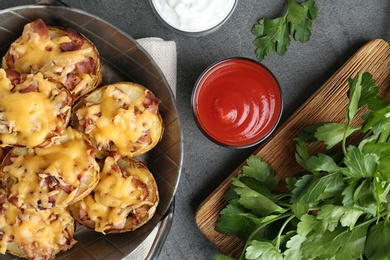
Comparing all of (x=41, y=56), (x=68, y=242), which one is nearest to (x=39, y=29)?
(x=41, y=56)

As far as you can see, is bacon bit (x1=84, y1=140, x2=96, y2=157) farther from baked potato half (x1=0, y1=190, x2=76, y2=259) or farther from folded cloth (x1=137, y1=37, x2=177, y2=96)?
folded cloth (x1=137, y1=37, x2=177, y2=96)

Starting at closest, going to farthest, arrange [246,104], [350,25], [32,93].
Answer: [32,93] < [246,104] < [350,25]

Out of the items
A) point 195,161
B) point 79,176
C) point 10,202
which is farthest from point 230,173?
point 10,202

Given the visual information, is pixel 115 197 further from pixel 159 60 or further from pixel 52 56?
pixel 159 60

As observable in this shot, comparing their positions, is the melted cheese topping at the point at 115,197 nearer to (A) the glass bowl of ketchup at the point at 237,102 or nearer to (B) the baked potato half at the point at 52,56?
(B) the baked potato half at the point at 52,56

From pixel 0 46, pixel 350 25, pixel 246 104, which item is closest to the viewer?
pixel 0 46

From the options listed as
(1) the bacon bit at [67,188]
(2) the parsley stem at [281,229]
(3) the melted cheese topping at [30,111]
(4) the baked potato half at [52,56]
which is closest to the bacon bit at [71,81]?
(4) the baked potato half at [52,56]

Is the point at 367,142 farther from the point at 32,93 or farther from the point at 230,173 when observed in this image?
the point at 32,93
